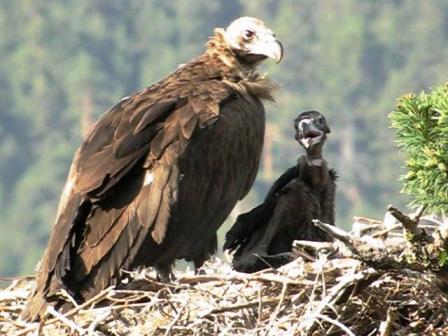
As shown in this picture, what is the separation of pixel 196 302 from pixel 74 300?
2.73ft

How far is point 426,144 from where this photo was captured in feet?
26.8

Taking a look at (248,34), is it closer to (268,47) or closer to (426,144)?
A: (268,47)

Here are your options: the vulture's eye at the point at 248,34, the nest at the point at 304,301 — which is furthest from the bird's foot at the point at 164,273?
the vulture's eye at the point at 248,34

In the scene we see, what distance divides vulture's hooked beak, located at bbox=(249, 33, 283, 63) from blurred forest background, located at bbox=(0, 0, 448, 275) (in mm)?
35457

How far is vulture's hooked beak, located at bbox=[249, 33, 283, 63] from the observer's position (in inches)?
448

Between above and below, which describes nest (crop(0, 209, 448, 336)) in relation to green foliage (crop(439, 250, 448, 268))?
below

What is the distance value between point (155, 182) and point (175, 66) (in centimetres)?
4899

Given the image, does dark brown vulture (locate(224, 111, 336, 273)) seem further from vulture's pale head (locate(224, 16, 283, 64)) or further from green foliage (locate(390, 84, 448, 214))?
green foliage (locate(390, 84, 448, 214))

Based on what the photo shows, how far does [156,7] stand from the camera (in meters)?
78.9

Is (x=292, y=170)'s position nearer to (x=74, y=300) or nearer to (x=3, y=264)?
(x=74, y=300)

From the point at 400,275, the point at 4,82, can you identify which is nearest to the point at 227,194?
the point at 400,275

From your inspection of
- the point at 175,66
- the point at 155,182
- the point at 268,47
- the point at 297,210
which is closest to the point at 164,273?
the point at 155,182

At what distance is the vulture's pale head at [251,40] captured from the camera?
11484 millimetres

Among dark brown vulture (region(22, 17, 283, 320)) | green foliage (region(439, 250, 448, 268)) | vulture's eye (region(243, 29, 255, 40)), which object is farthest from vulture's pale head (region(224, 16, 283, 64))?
green foliage (region(439, 250, 448, 268))
